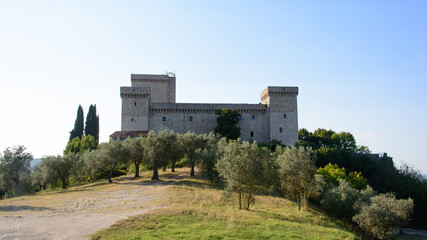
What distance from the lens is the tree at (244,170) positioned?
1636cm

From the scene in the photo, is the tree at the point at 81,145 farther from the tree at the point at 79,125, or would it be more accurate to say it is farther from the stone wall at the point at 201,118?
the stone wall at the point at 201,118

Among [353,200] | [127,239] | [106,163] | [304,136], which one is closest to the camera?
[127,239]

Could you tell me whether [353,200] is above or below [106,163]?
below

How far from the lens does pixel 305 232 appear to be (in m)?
13.2

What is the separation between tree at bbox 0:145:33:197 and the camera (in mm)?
27547

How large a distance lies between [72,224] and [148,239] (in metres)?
Answer: 3.77

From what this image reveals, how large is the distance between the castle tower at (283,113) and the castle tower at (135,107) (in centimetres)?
1588

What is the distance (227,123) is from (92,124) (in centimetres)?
1961

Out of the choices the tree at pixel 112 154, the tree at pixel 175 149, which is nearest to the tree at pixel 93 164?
the tree at pixel 112 154

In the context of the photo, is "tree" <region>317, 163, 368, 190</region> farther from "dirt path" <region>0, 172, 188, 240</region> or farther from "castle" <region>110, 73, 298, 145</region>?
"dirt path" <region>0, 172, 188, 240</region>

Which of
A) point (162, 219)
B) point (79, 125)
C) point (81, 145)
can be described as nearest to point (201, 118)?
point (81, 145)

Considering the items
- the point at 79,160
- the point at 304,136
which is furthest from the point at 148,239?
the point at 304,136

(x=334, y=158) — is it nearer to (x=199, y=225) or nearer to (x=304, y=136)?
(x=304, y=136)

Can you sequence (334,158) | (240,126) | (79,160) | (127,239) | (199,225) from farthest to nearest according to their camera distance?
(240,126) < (334,158) < (79,160) < (199,225) < (127,239)
